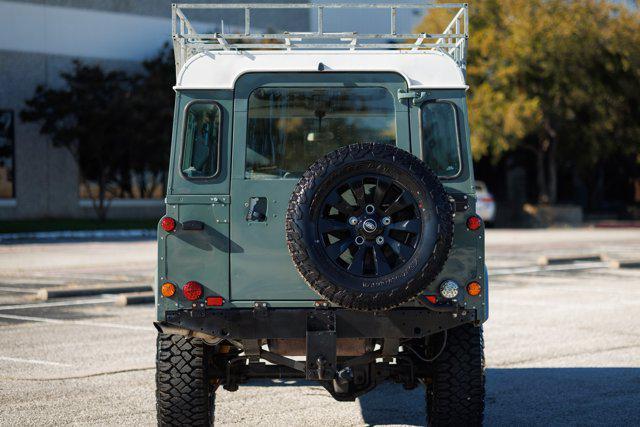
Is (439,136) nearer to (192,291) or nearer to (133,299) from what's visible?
(192,291)

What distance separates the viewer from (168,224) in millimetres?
5781

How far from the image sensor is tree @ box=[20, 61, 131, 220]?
3528 centimetres

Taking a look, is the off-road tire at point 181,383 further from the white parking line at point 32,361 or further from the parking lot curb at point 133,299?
the parking lot curb at point 133,299

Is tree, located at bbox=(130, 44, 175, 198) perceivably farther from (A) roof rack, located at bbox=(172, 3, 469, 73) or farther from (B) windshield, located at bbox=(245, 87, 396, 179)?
(B) windshield, located at bbox=(245, 87, 396, 179)

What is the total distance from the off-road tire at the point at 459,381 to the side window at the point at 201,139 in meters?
1.83

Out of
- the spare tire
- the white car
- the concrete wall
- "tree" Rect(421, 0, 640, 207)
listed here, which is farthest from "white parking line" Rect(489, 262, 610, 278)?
the concrete wall

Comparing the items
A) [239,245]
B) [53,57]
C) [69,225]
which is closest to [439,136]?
[239,245]

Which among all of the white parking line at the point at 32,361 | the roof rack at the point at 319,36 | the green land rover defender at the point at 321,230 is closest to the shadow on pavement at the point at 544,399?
the green land rover defender at the point at 321,230

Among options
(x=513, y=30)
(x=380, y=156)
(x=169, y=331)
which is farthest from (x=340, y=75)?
(x=513, y=30)

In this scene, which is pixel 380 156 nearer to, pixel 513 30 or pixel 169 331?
pixel 169 331

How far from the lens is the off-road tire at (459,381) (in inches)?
233

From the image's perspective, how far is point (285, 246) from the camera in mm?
5820

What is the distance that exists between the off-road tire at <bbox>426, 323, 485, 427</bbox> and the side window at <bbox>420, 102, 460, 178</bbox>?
1.03 m

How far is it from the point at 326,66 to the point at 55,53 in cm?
3395
